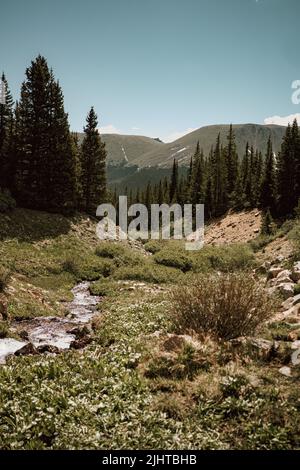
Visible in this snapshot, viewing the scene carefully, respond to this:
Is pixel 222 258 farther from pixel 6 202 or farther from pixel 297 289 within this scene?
pixel 6 202

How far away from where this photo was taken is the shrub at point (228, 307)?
9250 mm

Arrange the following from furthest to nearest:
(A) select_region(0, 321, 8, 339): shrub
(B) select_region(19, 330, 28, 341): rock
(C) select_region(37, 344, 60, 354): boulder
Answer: (B) select_region(19, 330, 28, 341): rock < (A) select_region(0, 321, 8, 339): shrub < (C) select_region(37, 344, 60, 354): boulder

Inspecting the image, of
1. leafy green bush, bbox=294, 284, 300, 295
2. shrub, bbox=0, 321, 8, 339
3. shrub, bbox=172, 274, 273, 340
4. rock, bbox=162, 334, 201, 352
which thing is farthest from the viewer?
leafy green bush, bbox=294, 284, 300, 295

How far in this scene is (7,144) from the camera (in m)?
34.4

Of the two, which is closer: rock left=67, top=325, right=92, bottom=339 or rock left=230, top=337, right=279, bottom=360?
rock left=230, top=337, right=279, bottom=360

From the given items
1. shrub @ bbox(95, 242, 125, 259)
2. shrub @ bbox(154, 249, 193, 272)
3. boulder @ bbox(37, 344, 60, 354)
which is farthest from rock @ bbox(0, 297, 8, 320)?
shrub @ bbox(154, 249, 193, 272)

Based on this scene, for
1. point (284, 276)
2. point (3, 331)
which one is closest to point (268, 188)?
point (284, 276)

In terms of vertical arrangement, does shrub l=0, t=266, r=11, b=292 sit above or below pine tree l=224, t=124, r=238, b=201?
below

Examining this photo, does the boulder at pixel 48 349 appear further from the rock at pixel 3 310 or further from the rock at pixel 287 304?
the rock at pixel 287 304

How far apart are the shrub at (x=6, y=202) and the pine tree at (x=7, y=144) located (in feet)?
8.93

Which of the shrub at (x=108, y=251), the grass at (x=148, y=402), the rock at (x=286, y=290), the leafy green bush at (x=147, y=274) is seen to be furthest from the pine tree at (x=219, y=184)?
the grass at (x=148, y=402)

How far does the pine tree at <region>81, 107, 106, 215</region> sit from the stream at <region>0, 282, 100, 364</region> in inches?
868

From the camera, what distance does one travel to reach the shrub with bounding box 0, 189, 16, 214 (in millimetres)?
29000

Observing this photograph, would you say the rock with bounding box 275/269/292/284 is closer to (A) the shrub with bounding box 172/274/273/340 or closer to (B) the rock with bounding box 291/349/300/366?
(A) the shrub with bounding box 172/274/273/340
